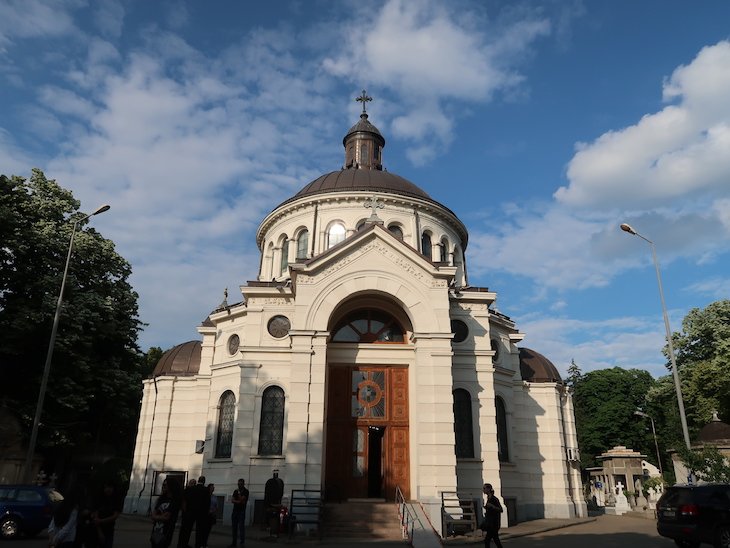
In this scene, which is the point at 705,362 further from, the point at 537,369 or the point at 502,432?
the point at 502,432

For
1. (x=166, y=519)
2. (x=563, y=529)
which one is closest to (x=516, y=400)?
(x=563, y=529)

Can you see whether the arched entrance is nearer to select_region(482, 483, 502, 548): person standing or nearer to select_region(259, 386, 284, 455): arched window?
select_region(259, 386, 284, 455): arched window

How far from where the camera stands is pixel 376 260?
21.0 metres

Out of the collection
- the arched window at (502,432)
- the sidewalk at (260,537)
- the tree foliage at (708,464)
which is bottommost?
the sidewalk at (260,537)

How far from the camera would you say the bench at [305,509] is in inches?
650

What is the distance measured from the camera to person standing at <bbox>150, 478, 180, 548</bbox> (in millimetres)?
9820

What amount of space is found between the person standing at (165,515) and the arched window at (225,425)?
12237mm

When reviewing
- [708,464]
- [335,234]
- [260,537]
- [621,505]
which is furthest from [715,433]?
[260,537]

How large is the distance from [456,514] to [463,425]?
12.7ft

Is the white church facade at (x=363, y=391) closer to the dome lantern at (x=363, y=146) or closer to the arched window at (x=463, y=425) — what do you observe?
the arched window at (x=463, y=425)

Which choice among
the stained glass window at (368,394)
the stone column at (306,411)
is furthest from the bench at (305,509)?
the stained glass window at (368,394)

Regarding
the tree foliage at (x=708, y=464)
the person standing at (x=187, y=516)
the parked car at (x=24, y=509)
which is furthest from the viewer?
the tree foliage at (x=708, y=464)

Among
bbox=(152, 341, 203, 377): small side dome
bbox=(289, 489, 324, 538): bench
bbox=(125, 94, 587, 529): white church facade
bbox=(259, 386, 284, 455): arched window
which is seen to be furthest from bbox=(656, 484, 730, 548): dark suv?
bbox=(152, 341, 203, 377): small side dome

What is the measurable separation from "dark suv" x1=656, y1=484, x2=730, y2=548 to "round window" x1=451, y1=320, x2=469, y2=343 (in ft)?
33.3
